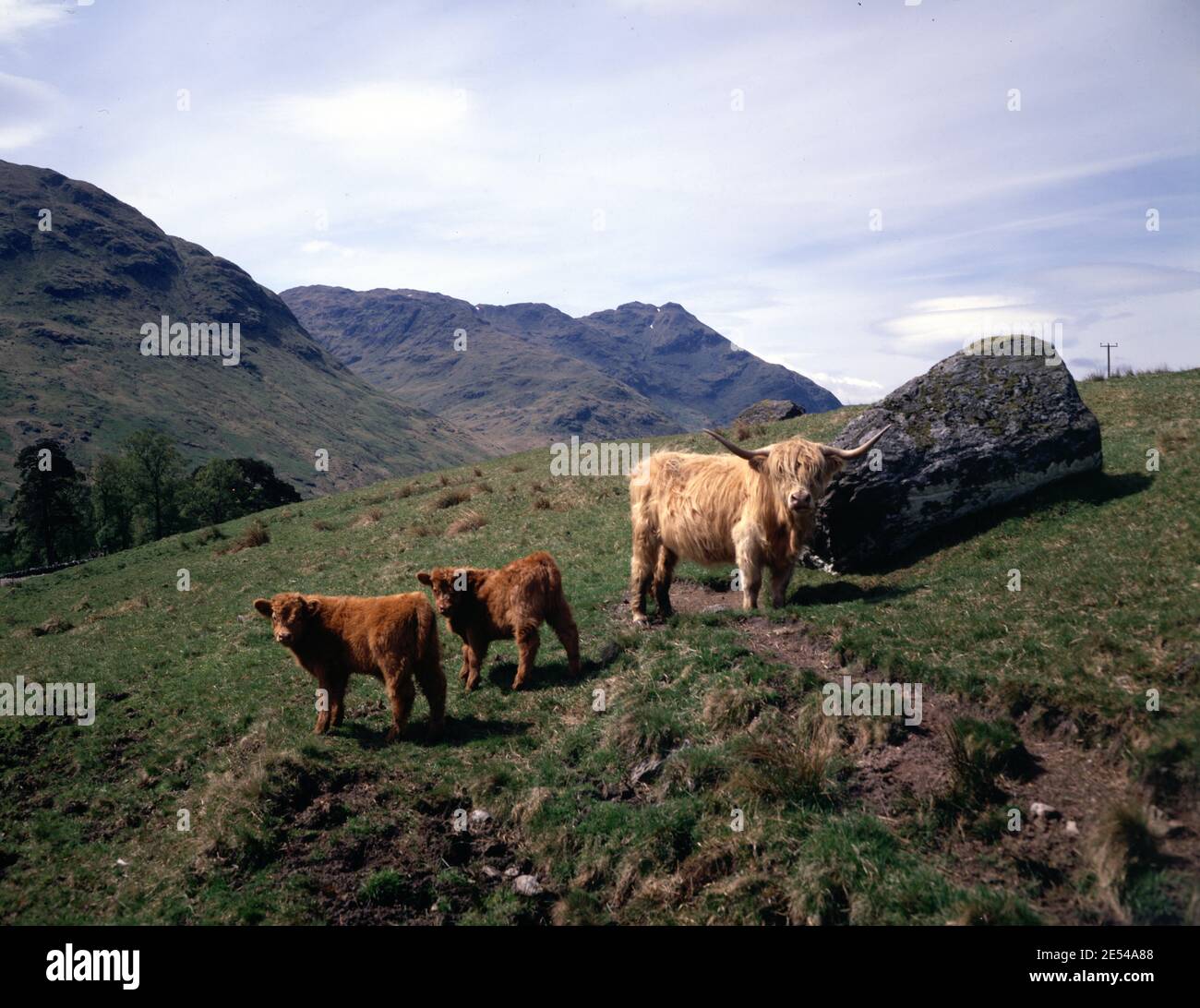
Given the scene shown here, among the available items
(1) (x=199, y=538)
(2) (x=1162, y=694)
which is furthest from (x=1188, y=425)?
(1) (x=199, y=538)

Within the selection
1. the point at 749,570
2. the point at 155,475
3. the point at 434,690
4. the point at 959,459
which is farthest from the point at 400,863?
the point at 155,475

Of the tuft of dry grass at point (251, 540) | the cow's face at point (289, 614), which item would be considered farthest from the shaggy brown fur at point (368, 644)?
the tuft of dry grass at point (251, 540)

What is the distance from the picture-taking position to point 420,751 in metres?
9.61

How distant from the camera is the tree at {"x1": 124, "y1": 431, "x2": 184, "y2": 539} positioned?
58.0 m

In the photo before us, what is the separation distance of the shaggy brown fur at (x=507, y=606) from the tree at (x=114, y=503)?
57375 millimetres

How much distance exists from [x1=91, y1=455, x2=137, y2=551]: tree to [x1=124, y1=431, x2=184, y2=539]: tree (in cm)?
54

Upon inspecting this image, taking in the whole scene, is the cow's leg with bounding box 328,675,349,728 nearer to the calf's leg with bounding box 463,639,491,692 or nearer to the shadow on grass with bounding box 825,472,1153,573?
the calf's leg with bounding box 463,639,491,692

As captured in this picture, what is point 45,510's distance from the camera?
180 feet

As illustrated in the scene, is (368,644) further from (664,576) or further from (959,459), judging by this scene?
(959,459)

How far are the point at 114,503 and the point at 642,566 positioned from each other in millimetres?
58777

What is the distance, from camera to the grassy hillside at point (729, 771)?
6426mm

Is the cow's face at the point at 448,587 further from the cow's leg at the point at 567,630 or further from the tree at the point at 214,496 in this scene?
the tree at the point at 214,496
